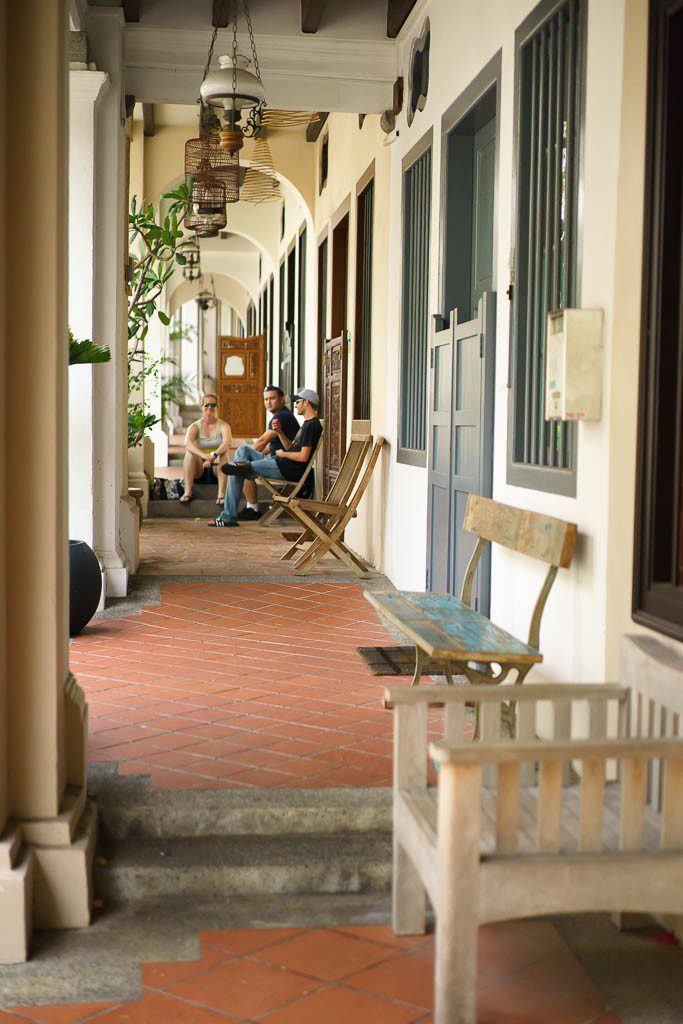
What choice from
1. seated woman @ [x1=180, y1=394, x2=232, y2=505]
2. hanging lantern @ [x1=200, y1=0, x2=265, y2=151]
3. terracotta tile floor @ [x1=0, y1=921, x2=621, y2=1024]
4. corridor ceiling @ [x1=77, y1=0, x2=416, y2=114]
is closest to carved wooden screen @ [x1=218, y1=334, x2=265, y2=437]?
seated woman @ [x1=180, y1=394, x2=232, y2=505]

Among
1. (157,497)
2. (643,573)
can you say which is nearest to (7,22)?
(643,573)

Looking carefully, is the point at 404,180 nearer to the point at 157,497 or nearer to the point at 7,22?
the point at 7,22

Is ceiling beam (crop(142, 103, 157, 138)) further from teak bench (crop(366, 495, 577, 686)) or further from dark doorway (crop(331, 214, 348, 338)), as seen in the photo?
teak bench (crop(366, 495, 577, 686))

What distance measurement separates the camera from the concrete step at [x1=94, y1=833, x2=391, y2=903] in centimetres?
316

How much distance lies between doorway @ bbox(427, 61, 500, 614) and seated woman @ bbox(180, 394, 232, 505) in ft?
19.6

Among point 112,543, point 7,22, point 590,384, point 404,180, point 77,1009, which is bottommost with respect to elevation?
point 77,1009

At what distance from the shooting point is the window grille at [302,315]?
13.7m

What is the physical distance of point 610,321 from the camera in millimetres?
3465

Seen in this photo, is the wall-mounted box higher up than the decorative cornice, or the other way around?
the decorative cornice

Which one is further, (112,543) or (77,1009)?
(112,543)

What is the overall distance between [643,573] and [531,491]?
116cm

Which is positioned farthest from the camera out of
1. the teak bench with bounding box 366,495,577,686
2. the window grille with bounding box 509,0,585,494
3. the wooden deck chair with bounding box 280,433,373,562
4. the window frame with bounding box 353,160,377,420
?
the window frame with bounding box 353,160,377,420

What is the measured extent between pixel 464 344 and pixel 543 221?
1.23 metres

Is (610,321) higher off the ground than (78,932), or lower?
higher
